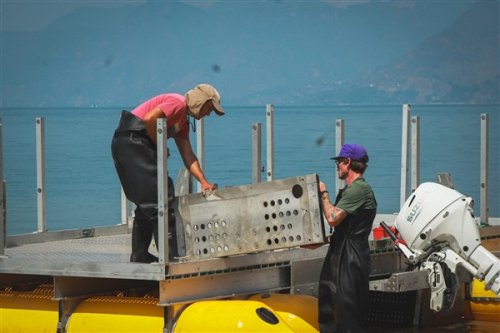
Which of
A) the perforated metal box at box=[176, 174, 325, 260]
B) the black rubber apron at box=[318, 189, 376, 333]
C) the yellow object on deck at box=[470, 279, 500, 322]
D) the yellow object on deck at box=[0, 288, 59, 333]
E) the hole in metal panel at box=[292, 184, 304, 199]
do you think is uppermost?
the hole in metal panel at box=[292, 184, 304, 199]

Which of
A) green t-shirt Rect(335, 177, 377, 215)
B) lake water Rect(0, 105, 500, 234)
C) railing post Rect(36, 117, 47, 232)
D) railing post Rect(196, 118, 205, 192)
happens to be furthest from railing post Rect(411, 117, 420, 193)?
lake water Rect(0, 105, 500, 234)

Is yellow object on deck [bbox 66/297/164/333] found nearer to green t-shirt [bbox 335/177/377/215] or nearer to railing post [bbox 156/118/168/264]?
railing post [bbox 156/118/168/264]

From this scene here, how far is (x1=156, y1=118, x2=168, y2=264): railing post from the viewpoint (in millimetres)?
10422

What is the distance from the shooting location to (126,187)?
1105 cm

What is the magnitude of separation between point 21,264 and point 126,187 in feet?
3.33

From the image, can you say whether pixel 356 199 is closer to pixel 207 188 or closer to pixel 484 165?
pixel 207 188

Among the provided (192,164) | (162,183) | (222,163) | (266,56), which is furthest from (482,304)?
(266,56)

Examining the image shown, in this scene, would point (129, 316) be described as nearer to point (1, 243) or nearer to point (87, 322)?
point (87, 322)

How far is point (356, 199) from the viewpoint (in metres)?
10.8

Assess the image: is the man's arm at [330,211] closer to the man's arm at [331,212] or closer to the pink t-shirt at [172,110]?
the man's arm at [331,212]

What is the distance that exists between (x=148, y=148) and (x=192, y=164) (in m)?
0.35

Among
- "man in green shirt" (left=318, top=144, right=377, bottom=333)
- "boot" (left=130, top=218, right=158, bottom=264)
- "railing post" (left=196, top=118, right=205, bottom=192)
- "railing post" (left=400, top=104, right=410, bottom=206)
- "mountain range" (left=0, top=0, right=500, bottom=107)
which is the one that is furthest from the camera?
"mountain range" (left=0, top=0, right=500, bottom=107)

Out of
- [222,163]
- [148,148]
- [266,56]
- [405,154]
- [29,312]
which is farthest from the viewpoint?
[266,56]

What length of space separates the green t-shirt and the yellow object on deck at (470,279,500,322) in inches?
118
